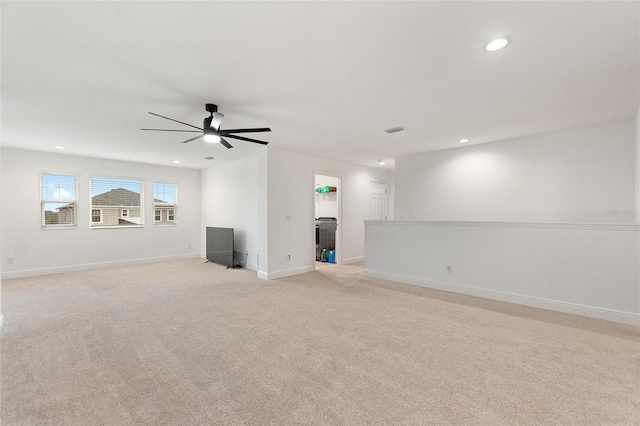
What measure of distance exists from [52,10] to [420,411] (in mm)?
3400

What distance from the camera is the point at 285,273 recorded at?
18.5ft

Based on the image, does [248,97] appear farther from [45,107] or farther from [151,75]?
[45,107]

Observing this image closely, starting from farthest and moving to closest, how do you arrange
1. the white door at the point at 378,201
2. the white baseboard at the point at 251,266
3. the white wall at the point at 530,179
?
the white door at the point at 378,201 < the white baseboard at the point at 251,266 < the white wall at the point at 530,179

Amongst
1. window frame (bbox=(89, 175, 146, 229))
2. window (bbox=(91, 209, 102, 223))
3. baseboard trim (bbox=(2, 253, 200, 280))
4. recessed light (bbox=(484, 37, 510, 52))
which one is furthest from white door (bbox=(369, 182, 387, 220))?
window (bbox=(91, 209, 102, 223))

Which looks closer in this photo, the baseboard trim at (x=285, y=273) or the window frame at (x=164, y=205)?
the baseboard trim at (x=285, y=273)

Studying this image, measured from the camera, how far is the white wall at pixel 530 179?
160 inches

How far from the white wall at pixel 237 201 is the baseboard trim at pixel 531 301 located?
3.16 metres

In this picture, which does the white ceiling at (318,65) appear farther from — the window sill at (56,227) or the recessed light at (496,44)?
the window sill at (56,227)

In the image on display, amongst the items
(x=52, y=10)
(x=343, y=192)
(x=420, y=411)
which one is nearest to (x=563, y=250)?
(x=420, y=411)

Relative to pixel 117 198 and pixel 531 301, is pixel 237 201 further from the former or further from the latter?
pixel 531 301

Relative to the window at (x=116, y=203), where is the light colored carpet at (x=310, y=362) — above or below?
below

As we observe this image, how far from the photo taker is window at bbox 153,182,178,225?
7426 millimetres

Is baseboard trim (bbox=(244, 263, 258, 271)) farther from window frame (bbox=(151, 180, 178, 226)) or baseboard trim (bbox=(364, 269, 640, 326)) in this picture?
baseboard trim (bbox=(364, 269, 640, 326))

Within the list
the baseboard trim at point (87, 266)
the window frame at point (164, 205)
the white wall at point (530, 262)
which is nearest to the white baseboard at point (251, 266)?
the baseboard trim at point (87, 266)
